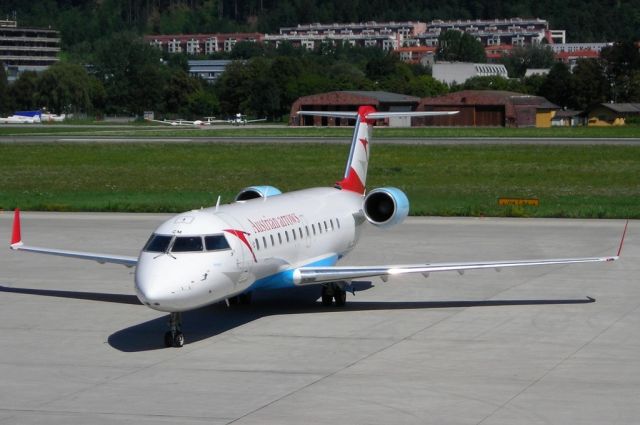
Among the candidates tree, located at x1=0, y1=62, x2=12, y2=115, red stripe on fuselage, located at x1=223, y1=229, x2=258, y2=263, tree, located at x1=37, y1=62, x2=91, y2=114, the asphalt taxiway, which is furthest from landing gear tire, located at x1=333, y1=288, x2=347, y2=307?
tree, located at x1=0, y1=62, x2=12, y2=115

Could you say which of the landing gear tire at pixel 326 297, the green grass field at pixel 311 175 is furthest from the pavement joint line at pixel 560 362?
the green grass field at pixel 311 175

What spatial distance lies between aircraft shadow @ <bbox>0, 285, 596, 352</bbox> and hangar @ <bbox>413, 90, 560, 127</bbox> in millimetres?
106330

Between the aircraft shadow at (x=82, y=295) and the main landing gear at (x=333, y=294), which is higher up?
the main landing gear at (x=333, y=294)

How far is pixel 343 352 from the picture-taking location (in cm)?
2058

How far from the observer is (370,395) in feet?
57.8

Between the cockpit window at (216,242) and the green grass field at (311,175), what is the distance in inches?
858

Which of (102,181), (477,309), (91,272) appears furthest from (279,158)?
(477,309)

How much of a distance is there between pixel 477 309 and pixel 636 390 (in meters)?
7.06

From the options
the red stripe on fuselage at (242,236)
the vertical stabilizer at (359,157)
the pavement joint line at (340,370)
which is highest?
the vertical stabilizer at (359,157)

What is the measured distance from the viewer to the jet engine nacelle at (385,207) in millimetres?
26875

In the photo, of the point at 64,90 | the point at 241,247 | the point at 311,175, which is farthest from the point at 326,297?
the point at 64,90

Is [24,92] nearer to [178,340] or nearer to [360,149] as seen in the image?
[360,149]

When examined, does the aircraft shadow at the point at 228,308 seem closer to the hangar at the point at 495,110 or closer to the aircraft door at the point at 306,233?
the aircraft door at the point at 306,233

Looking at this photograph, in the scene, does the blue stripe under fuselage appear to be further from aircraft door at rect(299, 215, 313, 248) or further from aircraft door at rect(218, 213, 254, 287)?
aircraft door at rect(299, 215, 313, 248)
